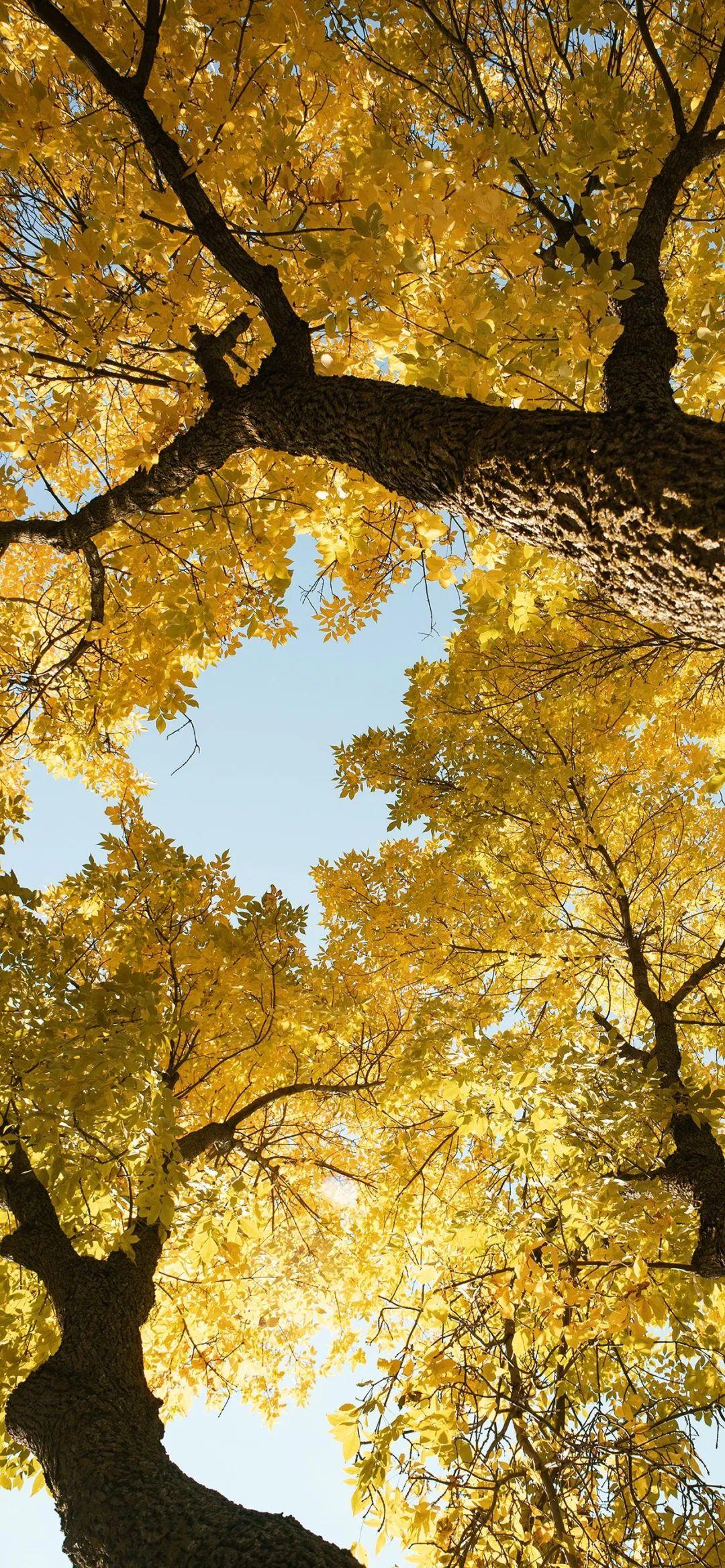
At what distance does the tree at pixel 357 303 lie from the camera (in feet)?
6.81

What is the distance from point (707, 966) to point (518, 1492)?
3043 millimetres

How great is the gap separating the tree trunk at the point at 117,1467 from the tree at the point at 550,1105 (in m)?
0.47

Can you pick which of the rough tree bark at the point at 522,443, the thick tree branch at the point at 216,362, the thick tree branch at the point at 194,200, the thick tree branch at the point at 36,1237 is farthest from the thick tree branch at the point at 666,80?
the thick tree branch at the point at 36,1237

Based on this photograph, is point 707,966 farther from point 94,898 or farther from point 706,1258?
point 94,898

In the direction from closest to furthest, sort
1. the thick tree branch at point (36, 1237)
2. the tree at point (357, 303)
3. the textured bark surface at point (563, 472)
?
the textured bark surface at point (563, 472), the tree at point (357, 303), the thick tree branch at point (36, 1237)

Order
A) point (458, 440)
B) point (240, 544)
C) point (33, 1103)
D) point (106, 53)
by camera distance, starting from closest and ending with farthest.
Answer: point (458, 440)
point (106, 53)
point (33, 1103)
point (240, 544)

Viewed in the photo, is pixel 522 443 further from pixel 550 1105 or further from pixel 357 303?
pixel 550 1105

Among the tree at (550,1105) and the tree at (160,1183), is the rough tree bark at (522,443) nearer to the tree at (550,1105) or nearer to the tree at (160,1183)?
the tree at (550,1105)

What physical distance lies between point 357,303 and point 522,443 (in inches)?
44.3

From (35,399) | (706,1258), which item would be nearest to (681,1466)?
(706,1258)

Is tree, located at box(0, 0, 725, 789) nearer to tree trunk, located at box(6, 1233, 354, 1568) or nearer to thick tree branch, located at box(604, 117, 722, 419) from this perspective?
thick tree branch, located at box(604, 117, 722, 419)

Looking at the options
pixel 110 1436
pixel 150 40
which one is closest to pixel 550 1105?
pixel 110 1436

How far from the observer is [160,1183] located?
3.00 meters

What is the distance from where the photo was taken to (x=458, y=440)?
86.6 inches
